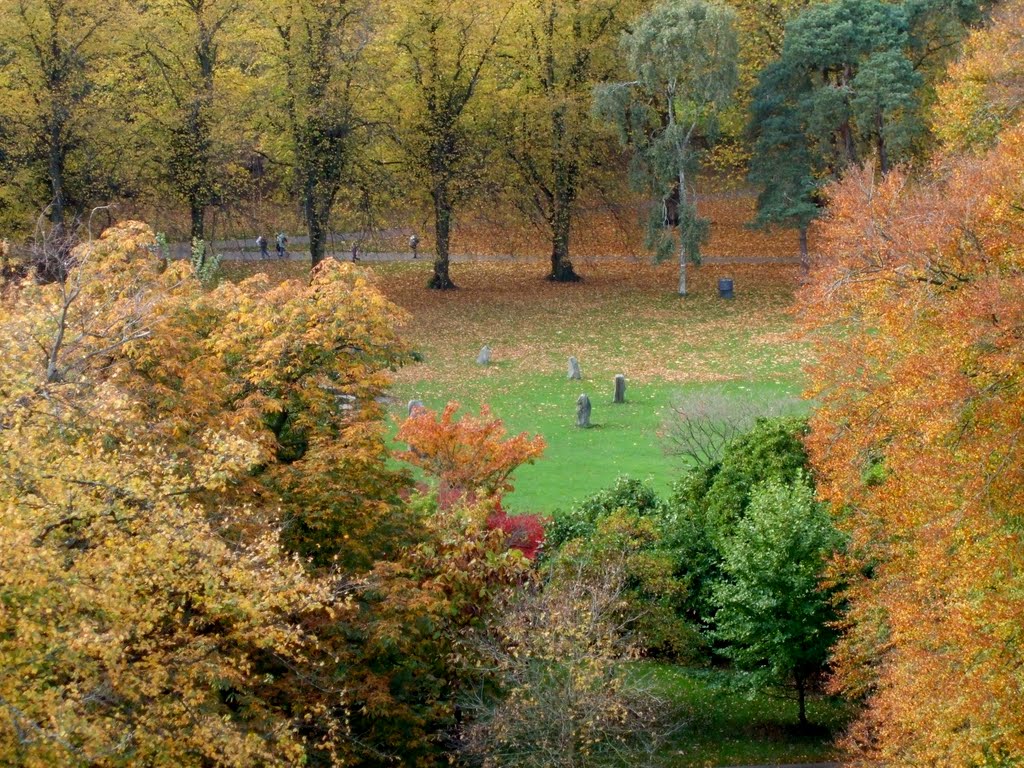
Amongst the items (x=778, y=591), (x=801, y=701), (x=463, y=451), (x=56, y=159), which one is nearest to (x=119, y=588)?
(x=778, y=591)

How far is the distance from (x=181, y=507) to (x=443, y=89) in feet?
113

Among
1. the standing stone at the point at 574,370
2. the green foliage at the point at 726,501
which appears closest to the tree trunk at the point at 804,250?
the standing stone at the point at 574,370

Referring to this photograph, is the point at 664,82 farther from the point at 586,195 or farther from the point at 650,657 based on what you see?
the point at 650,657

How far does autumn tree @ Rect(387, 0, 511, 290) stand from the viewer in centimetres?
4381

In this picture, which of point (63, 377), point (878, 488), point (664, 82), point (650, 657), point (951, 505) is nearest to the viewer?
point (63, 377)

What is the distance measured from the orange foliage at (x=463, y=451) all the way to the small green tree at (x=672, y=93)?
23.4 meters

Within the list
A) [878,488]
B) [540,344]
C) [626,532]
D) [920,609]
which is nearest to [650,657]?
[626,532]

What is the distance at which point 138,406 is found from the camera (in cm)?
1355

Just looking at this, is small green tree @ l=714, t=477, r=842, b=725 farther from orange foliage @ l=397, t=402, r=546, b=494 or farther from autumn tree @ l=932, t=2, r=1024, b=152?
autumn tree @ l=932, t=2, r=1024, b=152

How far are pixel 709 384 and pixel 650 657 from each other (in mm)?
15055

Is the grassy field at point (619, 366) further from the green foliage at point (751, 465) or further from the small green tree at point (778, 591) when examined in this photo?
the green foliage at point (751, 465)

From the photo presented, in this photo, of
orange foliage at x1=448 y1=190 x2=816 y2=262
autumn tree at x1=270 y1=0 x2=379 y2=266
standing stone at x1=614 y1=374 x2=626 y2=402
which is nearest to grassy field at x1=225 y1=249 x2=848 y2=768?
standing stone at x1=614 y1=374 x2=626 y2=402

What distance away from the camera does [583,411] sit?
31.4 metres

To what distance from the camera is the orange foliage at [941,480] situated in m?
12.1
